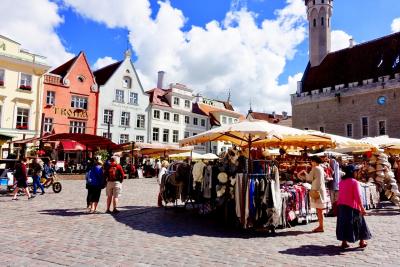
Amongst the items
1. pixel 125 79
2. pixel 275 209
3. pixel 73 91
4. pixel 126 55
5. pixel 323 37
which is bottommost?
pixel 275 209

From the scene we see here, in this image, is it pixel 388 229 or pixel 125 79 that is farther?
pixel 125 79

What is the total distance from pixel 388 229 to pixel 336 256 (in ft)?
10.8

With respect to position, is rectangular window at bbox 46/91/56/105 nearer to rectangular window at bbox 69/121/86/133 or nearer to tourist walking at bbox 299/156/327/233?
rectangular window at bbox 69/121/86/133

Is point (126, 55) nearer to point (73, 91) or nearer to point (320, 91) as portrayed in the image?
point (73, 91)

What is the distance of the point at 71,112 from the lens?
3778 cm

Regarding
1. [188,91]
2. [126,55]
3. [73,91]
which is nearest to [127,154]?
[73,91]

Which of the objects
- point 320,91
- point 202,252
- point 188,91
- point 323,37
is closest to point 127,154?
point 188,91

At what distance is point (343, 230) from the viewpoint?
683 cm

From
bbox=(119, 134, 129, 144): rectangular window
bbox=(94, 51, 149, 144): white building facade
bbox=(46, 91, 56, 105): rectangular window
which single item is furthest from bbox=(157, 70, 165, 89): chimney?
bbox=(46, 91, 56, 105): rectangular window

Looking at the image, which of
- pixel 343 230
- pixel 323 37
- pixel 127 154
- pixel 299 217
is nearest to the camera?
pixel 343 230

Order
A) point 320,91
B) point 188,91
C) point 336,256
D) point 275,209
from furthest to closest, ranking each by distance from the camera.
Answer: point 188,91
point 320,91
point 275,209
point 336,256

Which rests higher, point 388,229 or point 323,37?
point 323,37

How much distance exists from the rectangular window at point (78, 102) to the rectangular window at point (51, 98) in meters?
2.07

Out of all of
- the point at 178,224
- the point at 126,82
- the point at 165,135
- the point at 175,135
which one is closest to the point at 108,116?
the point at 126,82
